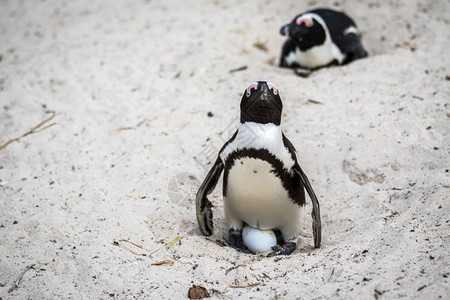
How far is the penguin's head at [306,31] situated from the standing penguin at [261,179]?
1.79 metres

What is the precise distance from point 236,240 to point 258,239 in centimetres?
14

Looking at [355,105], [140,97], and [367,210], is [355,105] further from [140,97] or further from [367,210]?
[140,97]

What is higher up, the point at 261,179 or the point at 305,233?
the point at 261,179

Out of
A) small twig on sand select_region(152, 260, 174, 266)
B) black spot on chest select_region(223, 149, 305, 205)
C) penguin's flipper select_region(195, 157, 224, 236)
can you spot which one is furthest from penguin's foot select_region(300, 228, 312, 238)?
small twig on sand select_region(152, 260, 174, 266)

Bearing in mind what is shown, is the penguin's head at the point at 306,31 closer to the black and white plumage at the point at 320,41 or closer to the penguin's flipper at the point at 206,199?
the black and white plumage at the point at 320,41

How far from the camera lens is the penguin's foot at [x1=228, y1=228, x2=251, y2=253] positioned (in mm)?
2992

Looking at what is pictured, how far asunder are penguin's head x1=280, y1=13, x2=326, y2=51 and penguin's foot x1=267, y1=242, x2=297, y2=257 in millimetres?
2061

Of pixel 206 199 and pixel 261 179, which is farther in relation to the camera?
pixel 206 199

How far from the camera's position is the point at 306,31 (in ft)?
14.5

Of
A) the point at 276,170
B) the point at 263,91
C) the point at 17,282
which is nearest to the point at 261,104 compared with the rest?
the point at 263,91

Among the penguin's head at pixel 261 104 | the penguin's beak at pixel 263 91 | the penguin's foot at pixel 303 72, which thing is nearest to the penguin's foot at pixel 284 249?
the penguin's head at pixel 261 104

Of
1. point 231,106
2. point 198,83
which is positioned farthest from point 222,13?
point 231,106

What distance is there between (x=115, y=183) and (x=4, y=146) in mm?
1005

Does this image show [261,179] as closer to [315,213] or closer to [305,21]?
[315,213]
